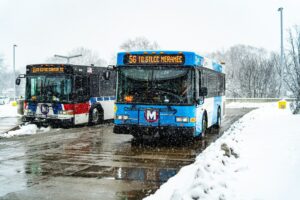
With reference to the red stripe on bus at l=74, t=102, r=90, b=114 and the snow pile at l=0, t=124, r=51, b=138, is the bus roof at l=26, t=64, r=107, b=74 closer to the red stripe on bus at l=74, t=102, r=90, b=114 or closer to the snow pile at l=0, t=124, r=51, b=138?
the red stripe on bus at l=74, t=102, r=90, b=114

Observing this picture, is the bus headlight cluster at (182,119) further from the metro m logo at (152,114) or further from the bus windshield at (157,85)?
the metro m logo at (152,114)

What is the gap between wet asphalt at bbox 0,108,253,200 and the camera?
8.00 meters

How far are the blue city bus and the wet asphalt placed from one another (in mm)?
754

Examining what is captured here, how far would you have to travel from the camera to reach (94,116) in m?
22.3

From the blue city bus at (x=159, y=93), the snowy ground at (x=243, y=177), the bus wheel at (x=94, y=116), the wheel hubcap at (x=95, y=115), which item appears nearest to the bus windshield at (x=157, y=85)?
the blue city bus at (x=159, y=93)

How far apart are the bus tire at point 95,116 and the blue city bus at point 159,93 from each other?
7963 millimetres

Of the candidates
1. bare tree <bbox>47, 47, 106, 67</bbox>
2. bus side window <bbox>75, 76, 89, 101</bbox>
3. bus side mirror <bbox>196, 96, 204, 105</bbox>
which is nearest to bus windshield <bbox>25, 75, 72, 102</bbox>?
bus side window <bbox>75, 76, 89, 101</bbox>

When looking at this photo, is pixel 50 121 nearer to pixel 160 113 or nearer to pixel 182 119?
pixel 160 113

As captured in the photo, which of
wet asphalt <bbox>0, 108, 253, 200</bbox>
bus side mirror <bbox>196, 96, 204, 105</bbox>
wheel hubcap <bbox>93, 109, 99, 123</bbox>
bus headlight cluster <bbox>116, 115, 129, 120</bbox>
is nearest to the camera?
wet asphalt <bbox>0, 108, 253, 200</bbox>

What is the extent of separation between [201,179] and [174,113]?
7.25m

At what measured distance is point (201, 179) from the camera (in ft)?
21.2

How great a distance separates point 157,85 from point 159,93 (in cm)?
26

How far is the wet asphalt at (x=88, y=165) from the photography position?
26.2ft

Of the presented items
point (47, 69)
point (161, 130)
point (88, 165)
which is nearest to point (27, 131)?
point (47, 69)
